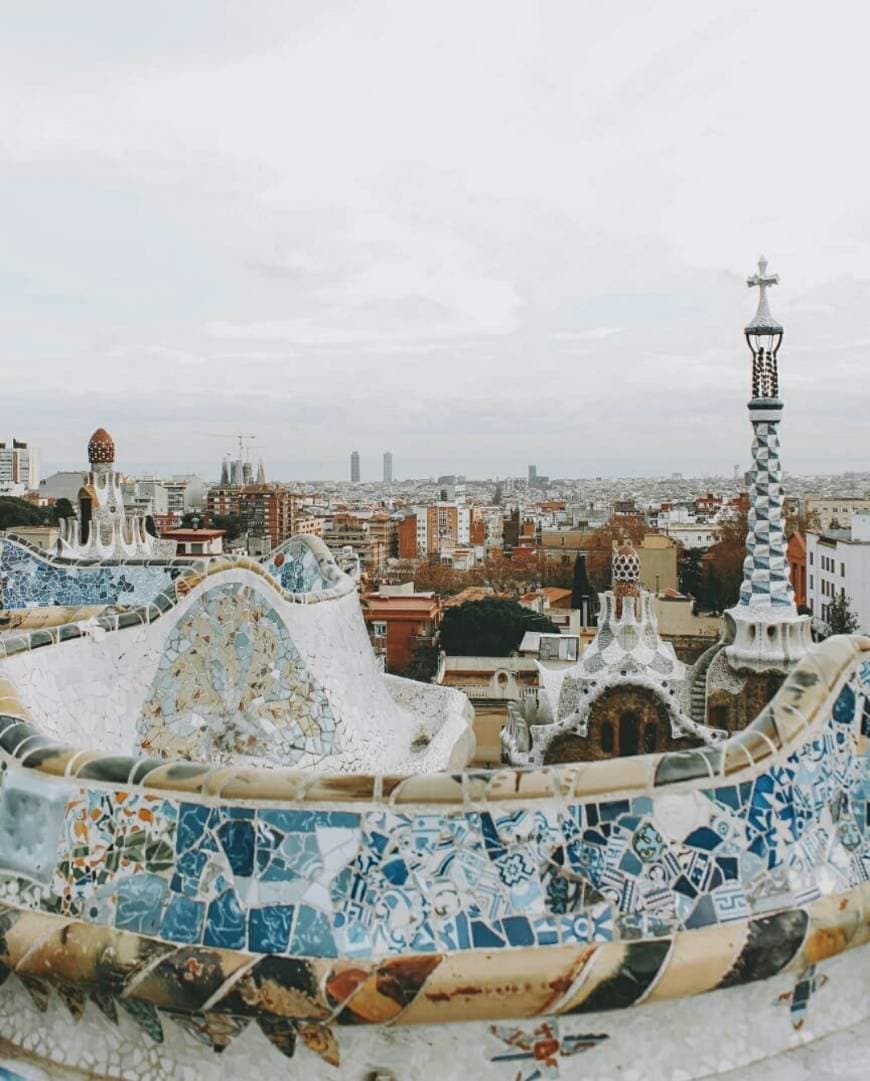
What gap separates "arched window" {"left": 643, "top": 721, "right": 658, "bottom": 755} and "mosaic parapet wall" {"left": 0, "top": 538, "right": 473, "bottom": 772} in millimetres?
2410

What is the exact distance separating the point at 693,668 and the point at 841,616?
15447 millimetres

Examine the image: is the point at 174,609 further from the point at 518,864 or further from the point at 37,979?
the point at 518,864

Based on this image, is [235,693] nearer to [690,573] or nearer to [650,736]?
[650,736]

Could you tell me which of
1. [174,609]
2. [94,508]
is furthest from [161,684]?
[94,508]

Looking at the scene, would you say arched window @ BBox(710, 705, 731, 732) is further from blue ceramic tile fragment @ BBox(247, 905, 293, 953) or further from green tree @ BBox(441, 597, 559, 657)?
green tree @ BBox(441, 597, 559, 657)

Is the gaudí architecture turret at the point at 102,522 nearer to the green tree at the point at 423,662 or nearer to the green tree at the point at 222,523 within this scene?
the green tree at the point at 423,662

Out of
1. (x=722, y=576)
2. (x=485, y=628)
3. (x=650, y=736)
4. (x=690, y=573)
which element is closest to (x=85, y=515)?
(x=650, y=736)

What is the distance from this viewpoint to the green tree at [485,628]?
22.7 m

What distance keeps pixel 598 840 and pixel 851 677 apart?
2.16 ft

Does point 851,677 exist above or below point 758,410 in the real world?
below

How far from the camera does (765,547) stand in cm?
897

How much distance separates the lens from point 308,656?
511cm

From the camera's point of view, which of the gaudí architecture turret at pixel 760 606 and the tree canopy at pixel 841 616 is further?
the tree canopy at pixel 841 616

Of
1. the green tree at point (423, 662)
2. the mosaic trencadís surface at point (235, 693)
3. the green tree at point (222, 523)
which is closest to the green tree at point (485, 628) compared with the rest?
the green tree at point (423, 662)
